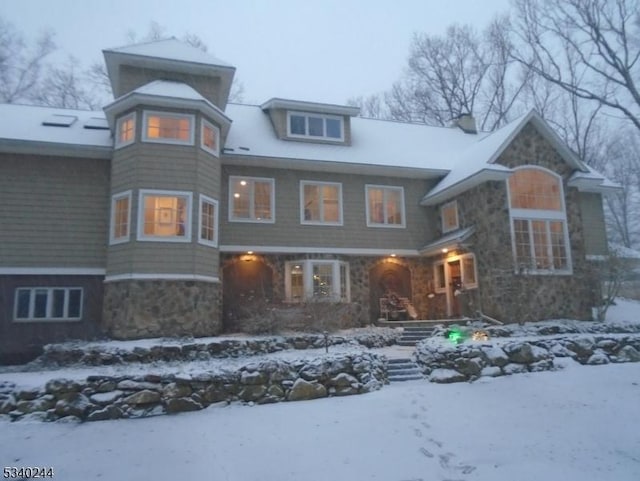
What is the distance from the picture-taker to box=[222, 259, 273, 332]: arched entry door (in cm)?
1429

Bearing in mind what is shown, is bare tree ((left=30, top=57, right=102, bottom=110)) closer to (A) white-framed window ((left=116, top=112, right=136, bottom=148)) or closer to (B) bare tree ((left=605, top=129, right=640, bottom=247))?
(A) white-framed window ((left=116, top=112, right=136, bottom=148))

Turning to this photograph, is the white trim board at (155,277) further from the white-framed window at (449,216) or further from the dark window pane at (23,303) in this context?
the white-framed window at (449,216)

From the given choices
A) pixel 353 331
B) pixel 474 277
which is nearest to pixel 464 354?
pixel 353 331

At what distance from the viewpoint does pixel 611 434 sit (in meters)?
6.73

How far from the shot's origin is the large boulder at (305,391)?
27.4 ft

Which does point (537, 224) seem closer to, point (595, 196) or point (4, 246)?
point (595, 196)

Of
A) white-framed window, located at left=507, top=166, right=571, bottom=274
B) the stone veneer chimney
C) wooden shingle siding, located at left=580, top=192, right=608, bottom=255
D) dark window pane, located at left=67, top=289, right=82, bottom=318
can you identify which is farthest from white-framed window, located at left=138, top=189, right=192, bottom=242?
wooden shingle siding, located at left=580, top=192, right=608, bottom=255

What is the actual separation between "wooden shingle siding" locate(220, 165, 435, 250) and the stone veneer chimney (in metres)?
5.27

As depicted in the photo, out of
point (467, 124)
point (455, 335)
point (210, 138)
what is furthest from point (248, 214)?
point (467, 124)

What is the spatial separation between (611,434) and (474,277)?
8.01 meters

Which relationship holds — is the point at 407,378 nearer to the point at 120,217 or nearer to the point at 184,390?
the point at 184,390

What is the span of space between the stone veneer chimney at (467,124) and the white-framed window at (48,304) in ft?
54.6

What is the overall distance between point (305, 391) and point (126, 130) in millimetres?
9016

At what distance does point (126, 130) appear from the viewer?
1296 centimetres
